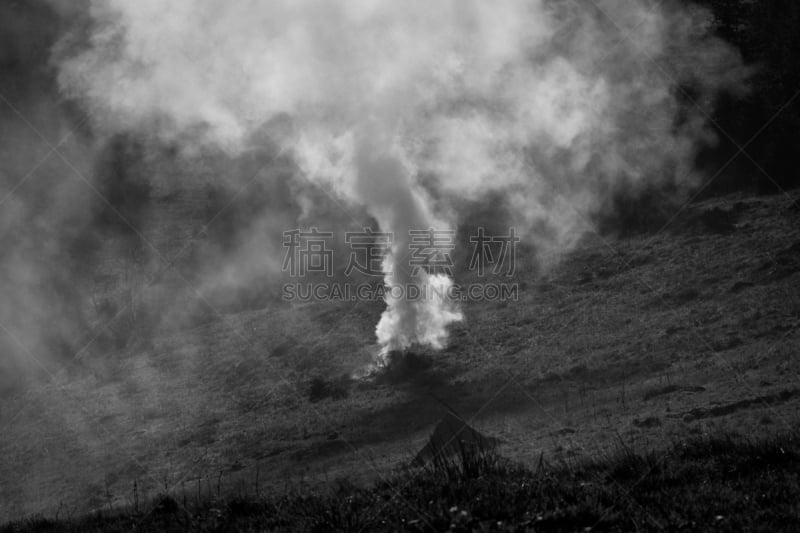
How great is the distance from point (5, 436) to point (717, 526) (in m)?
40.5

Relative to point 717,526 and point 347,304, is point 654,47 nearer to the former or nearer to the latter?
point 347,304

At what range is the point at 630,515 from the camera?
782 cm

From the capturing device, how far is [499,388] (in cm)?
2545

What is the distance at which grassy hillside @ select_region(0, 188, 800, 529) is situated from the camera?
1816 cm

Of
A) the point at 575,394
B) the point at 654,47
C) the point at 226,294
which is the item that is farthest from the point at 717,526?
the point at 654,47

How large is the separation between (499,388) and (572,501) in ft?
56.1

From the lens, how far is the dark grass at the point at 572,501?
7.75 metres

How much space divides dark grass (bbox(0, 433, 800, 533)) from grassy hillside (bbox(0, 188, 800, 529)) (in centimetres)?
11

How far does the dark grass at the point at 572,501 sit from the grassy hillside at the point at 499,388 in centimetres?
11

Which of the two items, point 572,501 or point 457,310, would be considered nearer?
point 572,501

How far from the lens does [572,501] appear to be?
8.51m

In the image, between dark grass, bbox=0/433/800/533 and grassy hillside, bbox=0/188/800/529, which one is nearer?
dark grass, bbox=0/433/800/533

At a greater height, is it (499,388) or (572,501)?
(499,388)

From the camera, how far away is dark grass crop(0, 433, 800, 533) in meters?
7.75
